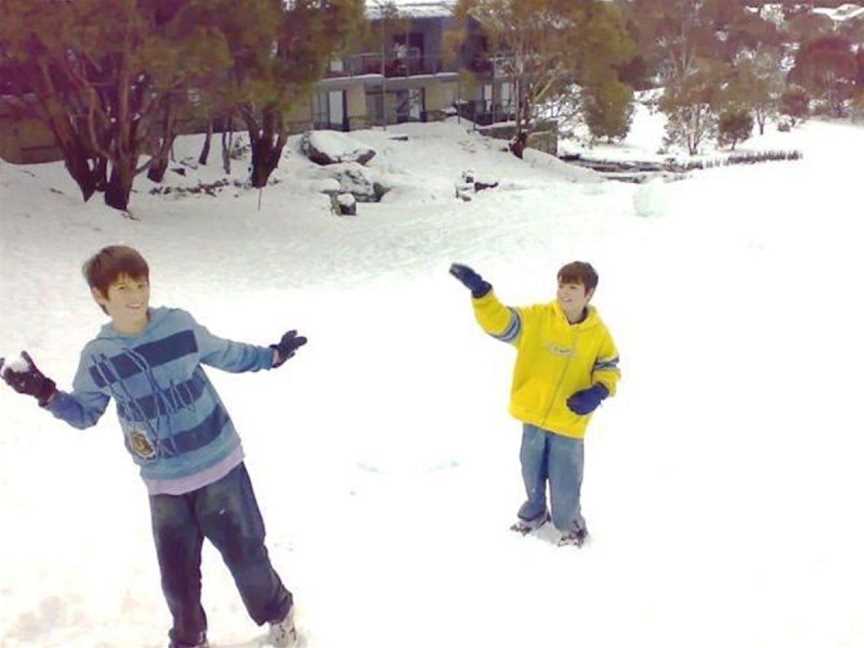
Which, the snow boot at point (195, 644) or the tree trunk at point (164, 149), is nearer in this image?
the snow boot at point (195, 644)

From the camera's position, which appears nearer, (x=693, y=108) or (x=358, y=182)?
(x=358, y=182)

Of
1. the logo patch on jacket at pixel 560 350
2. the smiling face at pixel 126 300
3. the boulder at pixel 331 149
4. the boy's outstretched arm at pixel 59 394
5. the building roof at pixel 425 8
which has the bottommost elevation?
the boulder at pixel 331 149

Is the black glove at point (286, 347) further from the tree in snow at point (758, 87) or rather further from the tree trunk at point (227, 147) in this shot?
the tree in snow at point (758, 87)

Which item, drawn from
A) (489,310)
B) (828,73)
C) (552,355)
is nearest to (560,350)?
(552,355)

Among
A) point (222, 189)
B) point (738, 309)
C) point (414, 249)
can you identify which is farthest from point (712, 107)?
point (738, 309)

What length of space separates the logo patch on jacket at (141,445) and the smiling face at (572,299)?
1878 millimetres

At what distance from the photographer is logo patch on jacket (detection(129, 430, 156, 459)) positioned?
10.6 ft

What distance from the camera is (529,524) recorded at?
181 inches

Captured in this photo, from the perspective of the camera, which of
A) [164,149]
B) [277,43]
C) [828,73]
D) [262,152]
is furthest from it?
[828,73]

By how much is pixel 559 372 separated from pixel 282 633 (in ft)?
5.57

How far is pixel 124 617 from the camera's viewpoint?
3873 mm

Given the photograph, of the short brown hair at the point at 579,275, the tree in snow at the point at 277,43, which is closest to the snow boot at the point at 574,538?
the short brown hair at the point at 579,275

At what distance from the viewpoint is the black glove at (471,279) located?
3906 mm

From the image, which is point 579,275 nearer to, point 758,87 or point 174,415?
point 174,415
